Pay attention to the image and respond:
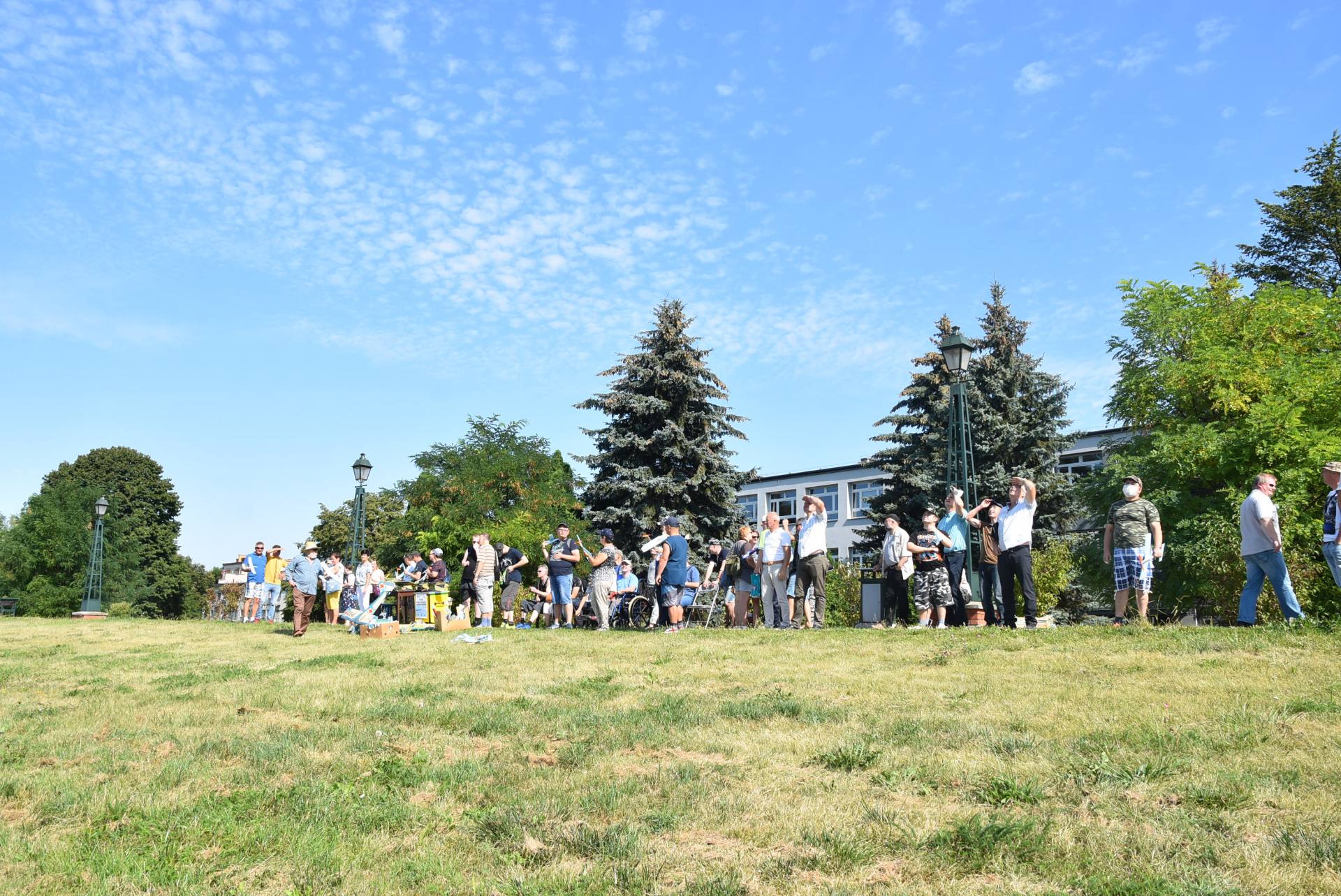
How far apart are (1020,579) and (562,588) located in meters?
8.11

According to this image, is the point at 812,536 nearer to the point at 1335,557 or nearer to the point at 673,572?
the point at 673,572

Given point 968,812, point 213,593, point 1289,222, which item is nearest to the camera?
point 968,812

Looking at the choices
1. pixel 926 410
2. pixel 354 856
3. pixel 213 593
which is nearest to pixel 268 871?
pixel 354 856

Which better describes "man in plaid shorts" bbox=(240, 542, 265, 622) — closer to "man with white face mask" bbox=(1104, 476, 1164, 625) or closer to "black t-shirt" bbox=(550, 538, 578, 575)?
"black t-shirt" bbox=(550, 538, 578, 575)

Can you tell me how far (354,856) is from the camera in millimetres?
4023

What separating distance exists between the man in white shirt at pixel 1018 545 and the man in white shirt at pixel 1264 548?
233 centimetres

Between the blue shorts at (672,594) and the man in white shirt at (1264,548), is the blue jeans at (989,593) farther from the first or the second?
the blue shorts at (672,594)

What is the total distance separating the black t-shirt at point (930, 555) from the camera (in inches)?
563

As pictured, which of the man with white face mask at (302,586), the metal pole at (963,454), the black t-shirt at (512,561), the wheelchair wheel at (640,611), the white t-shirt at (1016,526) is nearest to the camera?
the white t-shirt at (1016,526)

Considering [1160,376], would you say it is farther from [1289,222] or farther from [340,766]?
[340,766]

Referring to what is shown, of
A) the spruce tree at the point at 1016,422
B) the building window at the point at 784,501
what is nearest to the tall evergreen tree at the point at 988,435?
the spruce tree at the point at 1016,422

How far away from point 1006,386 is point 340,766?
41532mm

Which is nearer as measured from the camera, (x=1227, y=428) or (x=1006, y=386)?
(x=1227, y=428)

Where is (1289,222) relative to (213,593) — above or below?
above
